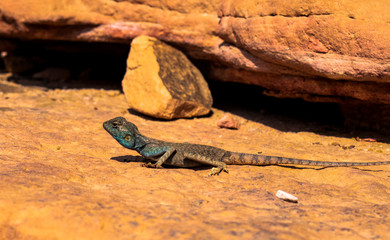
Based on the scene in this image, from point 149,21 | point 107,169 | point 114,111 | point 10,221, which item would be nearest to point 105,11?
point 149,21

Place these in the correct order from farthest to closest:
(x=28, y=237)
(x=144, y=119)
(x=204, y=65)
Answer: (x=204, y=65) → (x=144, y=119) → (x=28, y=237)

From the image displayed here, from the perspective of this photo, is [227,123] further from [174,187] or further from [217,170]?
[174,187]

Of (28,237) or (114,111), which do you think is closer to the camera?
(28,237)

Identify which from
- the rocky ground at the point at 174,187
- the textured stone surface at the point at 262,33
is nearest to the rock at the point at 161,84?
the rocky ground at the point at 174,187

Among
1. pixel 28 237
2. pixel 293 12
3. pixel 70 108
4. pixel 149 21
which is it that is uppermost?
pixel 293 12

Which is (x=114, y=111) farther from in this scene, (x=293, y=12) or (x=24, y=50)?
(x=24, y=50)

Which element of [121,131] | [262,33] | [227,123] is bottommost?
[227,123]

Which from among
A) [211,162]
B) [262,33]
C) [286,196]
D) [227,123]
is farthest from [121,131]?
[262,33]
